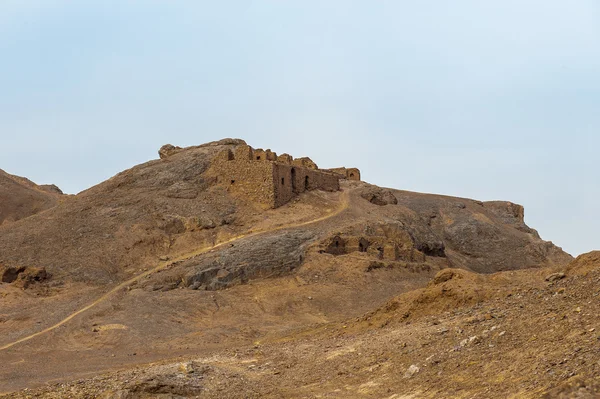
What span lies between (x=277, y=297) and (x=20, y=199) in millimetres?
45289

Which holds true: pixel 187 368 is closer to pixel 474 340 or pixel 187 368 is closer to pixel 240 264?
pixel 474 340

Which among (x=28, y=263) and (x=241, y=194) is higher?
(x=241, y=194)

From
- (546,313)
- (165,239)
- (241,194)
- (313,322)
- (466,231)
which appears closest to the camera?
(546,313)

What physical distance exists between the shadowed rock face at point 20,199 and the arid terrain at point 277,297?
23.8 meters

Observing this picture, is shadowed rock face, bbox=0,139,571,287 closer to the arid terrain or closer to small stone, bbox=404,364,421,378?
the arid terrain

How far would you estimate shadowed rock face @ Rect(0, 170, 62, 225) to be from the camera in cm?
6669

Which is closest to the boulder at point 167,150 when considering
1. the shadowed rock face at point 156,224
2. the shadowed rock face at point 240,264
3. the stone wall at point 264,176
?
the shadowed rock face at point 156,224

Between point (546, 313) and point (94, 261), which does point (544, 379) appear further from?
point (94, 261)

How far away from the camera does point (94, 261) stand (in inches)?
1390

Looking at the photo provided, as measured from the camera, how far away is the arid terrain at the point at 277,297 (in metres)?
13.1

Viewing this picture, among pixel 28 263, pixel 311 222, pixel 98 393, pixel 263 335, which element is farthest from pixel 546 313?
pixel 28 263

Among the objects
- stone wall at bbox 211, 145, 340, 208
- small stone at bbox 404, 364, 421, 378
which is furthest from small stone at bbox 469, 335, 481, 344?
stone wall at bbox 211, 145, 340, 208

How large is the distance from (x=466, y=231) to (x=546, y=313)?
136 feet

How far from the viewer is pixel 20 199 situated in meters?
69.2
